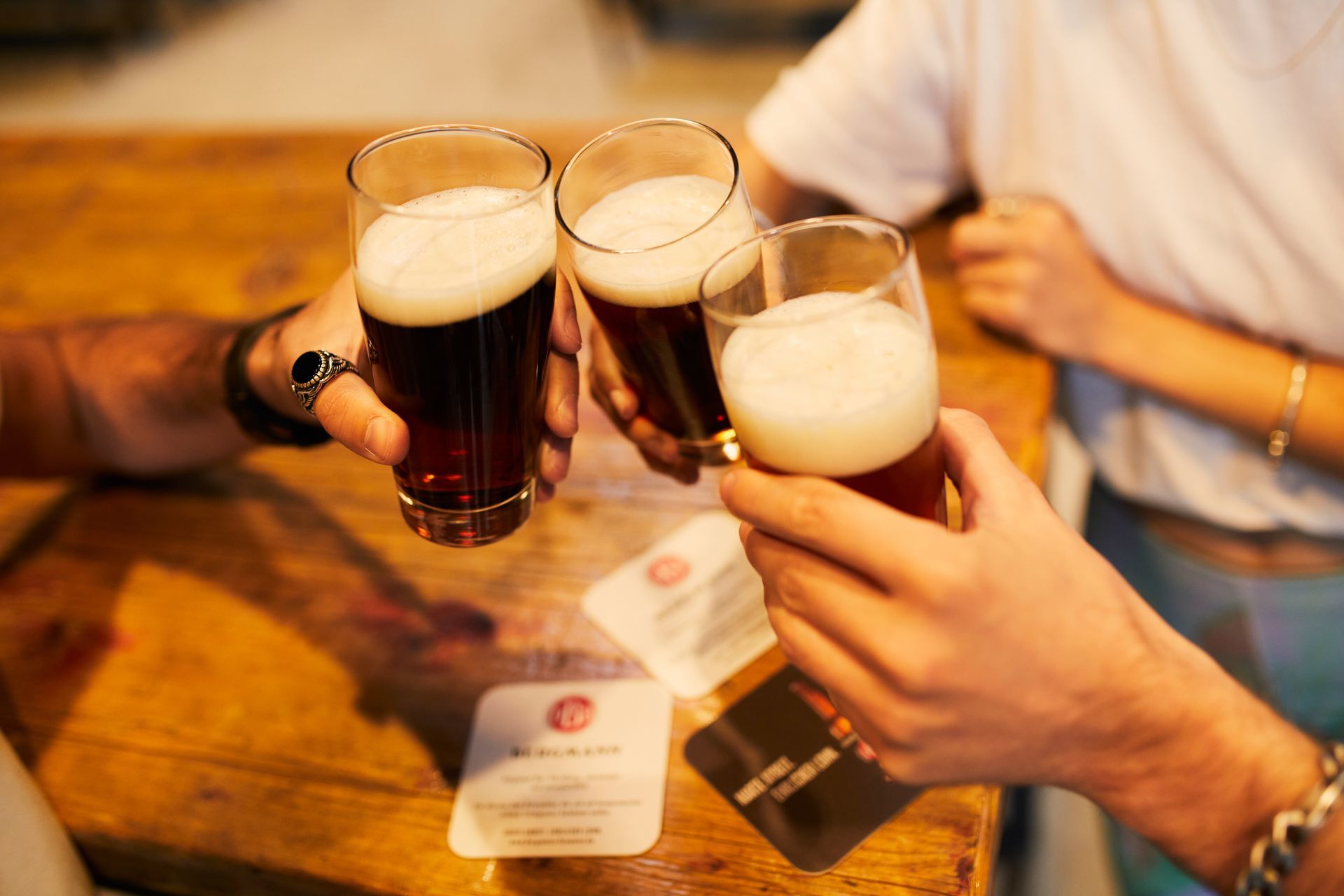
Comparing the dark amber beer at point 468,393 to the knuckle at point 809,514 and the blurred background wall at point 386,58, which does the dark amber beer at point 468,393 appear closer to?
the knuckle at point 809,514

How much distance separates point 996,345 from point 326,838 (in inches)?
44.2

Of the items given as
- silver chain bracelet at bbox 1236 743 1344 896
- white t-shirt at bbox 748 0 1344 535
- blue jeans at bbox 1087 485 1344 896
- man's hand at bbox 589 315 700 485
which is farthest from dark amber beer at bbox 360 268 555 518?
blue jeans at bbox 1087 485 1344 896

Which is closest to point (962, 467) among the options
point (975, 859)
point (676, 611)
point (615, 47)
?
point (975, 859)

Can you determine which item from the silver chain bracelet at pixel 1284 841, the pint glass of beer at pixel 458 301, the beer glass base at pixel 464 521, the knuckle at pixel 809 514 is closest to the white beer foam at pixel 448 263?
the pint glass of beer at pixel 458 301

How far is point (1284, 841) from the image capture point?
82 centimetres

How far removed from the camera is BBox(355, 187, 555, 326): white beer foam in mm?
843

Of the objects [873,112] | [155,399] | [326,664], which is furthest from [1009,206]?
[155,399]

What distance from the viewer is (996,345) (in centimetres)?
149

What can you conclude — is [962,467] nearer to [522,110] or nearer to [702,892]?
[702,892]

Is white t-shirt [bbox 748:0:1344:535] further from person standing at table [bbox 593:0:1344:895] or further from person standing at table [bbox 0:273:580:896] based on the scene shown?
person standing at table [bbox 0:273:580:896]

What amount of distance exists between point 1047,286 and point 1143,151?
8.6 inches

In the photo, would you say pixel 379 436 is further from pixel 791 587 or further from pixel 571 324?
pixel 791 587

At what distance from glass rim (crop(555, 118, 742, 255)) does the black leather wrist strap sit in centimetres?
46

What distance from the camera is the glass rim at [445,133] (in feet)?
2.63
